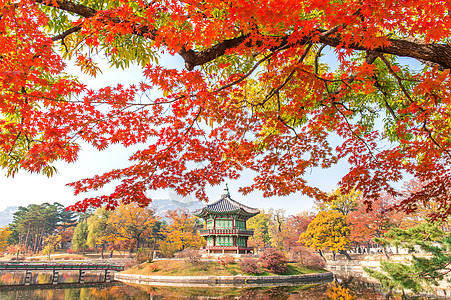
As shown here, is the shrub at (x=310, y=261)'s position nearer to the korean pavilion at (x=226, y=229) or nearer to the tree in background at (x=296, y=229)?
the korean pavilion at (x=226, y=229)

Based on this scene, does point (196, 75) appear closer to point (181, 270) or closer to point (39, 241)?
point (181, 270)

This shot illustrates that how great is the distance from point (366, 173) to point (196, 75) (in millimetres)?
4710

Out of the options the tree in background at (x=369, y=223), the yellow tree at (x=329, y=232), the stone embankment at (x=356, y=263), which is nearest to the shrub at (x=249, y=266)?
the yellow tree at (x=329, y=232)

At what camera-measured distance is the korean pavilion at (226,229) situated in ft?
84.3

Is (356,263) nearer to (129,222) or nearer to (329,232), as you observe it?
(329,232)

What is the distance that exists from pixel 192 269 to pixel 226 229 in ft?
21.6

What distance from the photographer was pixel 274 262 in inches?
818

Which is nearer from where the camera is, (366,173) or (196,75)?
(196,75)

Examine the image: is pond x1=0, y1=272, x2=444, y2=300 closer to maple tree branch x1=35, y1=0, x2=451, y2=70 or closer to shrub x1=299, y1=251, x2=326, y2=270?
shrub x1=299, y1=251, x2=326, y2=270

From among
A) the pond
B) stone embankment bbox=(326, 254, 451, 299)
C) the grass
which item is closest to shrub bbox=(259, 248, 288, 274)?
the grass

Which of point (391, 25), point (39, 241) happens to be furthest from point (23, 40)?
point (39, 241)

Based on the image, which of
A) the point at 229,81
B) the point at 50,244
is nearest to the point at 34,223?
the point at 50,244

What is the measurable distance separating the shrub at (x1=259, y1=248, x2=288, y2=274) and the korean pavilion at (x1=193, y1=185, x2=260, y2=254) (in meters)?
4.37

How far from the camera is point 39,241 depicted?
1859 inches
